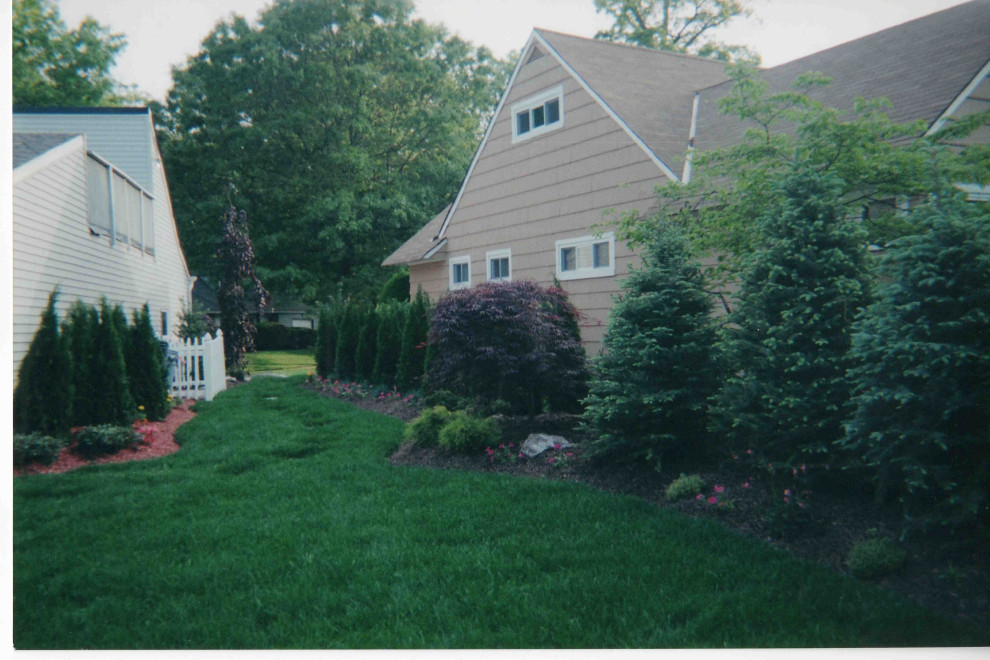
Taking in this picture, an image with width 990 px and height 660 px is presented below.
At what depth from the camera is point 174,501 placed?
4219 millimetres

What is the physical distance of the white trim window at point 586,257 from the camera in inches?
283

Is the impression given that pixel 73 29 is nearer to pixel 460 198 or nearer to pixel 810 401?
pixel 810 401

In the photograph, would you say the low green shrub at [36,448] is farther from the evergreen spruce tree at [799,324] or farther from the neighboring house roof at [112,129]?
the evergreen spruce tree at [799,324]

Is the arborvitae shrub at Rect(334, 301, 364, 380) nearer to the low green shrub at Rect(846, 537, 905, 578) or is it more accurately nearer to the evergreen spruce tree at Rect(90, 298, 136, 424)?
the evergreen spruce tree at Rect(90, 298, 136, 424)

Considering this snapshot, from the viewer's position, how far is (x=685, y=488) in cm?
383

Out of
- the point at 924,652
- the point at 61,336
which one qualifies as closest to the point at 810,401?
the point at 924,652

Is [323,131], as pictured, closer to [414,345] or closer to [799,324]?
[414,345]

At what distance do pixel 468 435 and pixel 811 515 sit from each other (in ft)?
8.87

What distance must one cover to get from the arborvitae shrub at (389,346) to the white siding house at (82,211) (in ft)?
10.4

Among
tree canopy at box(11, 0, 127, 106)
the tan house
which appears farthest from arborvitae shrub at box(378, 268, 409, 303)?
tree canopy at box(11, 0, 127, 106)

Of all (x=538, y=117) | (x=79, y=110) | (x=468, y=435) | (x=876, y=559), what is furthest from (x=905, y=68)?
(x=79, y=110)

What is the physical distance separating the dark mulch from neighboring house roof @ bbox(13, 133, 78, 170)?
368 cm

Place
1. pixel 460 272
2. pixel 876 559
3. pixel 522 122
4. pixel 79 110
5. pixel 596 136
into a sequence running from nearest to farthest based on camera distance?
1. pixel 876 559
2. pixel 79 110
3. pixel 596 136
4. pixel 522 122
5. pixel 460 272

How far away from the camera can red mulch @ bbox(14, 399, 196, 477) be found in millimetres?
4825
